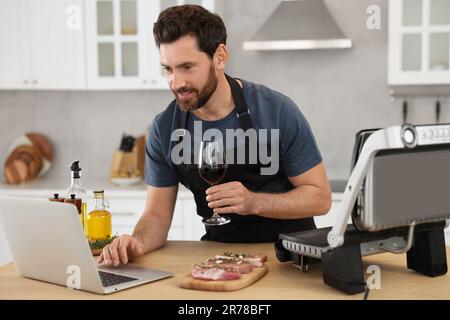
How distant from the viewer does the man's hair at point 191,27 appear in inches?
101

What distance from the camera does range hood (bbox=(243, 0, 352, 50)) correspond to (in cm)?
452

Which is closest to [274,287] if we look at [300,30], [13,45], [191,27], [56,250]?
[56,250]

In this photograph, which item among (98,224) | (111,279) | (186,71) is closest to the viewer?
(111,279)

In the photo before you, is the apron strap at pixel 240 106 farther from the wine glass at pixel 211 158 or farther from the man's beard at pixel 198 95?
the wine glass at pixel 211 158

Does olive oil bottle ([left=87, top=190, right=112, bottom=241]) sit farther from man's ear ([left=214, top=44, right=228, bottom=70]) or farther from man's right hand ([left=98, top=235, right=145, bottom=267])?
man's ear ([left=214, top=44, right=228, bottom=70])

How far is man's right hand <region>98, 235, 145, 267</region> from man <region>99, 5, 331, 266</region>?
0.72ft

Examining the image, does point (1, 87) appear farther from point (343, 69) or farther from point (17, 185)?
point (343, 69)

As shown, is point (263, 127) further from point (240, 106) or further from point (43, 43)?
point (43, 43)

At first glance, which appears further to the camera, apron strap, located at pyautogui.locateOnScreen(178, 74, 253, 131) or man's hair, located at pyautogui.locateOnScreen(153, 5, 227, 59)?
apron strap, located at pyautogui.locateOnScreen(178, 74, 253, 131)

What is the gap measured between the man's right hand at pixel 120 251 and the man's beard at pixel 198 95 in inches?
22.7

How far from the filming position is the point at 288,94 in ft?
16.4

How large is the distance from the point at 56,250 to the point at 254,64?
3.26 meters

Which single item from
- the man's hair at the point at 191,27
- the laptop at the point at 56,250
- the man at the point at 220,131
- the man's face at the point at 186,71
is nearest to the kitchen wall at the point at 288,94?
the man at the point at 220,131

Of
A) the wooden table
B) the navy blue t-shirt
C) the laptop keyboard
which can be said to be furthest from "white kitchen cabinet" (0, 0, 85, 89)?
the laptop keyboard
